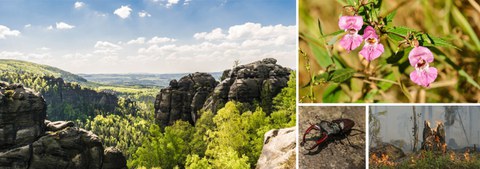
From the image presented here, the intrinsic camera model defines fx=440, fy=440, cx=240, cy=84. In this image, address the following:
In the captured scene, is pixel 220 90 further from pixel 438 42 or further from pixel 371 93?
pixel 438 42

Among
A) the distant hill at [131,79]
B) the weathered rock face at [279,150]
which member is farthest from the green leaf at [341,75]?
the distant hill at [131,79]

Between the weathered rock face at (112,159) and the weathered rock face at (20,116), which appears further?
the weathered rock face at (112,159)

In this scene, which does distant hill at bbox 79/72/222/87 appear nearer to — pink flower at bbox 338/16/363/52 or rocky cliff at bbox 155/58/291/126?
rocky cliff at bbox 155/58/291/126

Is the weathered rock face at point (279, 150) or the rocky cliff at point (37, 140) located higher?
the weathered rock face at point (279, 150)

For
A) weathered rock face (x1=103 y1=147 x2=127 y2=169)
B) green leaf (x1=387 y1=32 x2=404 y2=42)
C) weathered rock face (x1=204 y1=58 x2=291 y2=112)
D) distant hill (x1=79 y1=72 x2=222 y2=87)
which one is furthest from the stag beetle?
distant hill (x1=79 y1=72 x2=222 y2=87)

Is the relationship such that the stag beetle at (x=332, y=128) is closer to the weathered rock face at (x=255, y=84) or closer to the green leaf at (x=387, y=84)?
the green leaf at (x=387, y=84)
